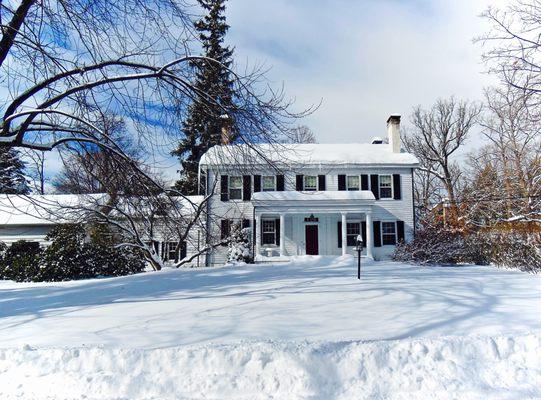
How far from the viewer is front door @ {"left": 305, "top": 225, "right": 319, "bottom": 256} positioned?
2434 cm

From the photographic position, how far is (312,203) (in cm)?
2323

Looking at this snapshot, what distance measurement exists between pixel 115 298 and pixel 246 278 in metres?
3.82

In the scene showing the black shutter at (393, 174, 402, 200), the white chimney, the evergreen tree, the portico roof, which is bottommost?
the evergreen tree

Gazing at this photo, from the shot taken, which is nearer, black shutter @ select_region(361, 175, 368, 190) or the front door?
the front door

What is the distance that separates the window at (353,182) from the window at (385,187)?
140 cm

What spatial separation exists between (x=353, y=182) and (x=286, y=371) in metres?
20.7

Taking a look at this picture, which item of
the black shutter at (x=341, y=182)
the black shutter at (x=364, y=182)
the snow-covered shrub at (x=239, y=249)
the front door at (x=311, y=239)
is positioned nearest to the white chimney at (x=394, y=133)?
the black shutter at (x=364, y=182)

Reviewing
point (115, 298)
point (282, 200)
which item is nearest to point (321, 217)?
point (282, 200)

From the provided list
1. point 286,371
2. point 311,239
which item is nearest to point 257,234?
point 311,239

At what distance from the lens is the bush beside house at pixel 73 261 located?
15.2 m

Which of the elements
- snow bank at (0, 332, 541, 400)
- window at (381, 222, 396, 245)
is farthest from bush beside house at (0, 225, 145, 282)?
window at (381, 222, 396, 245)

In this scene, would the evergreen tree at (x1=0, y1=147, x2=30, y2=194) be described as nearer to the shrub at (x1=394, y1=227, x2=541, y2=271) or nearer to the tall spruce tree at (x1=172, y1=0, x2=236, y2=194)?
the tall spruce tree at (x1=172, y1=0, x2=236, y2=194)

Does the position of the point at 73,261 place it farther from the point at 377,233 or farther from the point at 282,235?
the point at 377,233

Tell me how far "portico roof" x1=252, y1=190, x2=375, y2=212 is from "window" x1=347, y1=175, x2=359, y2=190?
1.42 meters
